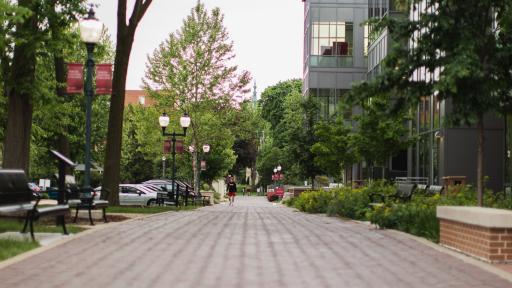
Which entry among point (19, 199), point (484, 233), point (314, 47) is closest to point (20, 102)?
point (19, 199)

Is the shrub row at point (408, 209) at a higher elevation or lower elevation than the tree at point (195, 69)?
lower

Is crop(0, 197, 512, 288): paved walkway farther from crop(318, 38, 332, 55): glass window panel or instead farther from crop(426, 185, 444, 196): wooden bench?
crop(318, 38, 332, 55): glass window panel

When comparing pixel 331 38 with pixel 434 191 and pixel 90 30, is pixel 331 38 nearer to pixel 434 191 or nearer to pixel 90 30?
pixel 434 191

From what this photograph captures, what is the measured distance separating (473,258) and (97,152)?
1924 inches

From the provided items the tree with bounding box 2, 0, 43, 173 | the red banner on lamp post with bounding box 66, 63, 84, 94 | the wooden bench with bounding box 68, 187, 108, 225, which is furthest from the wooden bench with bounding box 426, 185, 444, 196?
the tree with bounding box 2, 0, 43, 173

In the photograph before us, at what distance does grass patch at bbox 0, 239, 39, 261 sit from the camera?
1018cm

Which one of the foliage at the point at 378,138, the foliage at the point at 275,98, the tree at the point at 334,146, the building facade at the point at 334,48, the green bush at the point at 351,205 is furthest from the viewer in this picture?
the foliage at the point at 275,98

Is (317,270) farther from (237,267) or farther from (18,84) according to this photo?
(18,84)

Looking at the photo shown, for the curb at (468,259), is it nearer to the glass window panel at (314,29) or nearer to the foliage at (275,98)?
the glass window panel at (314,29)

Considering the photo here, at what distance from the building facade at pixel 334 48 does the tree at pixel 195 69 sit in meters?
13.7

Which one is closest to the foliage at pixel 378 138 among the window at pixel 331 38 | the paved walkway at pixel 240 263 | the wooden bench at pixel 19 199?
the paved walkway at pixel 240 263

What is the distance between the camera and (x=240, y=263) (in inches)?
383

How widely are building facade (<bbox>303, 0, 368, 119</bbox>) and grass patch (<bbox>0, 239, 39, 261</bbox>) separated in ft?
164

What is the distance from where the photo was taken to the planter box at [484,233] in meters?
10.3
